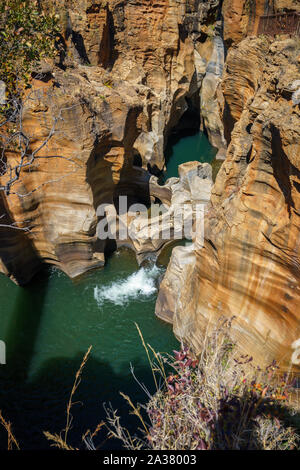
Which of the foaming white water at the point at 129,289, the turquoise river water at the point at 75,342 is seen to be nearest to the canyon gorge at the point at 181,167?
the turquoise river water at the point at 75,342

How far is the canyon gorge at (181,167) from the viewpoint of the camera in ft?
18.7

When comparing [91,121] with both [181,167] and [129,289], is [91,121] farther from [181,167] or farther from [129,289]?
[129,289]

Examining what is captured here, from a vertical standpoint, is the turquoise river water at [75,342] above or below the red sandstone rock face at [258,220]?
below

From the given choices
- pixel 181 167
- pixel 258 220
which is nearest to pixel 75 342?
pixel 258 220

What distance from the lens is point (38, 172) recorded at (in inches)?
384

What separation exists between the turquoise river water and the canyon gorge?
2.03ft

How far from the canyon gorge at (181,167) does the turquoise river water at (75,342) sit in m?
0.62

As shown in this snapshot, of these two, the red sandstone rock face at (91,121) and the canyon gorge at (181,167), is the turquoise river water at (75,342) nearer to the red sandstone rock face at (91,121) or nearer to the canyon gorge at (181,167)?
the canyon gorge at (181,167)

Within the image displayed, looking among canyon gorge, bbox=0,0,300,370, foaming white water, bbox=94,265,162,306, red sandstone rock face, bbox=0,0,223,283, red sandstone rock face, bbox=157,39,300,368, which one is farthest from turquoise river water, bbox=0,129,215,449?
red sandstone rock face, bbox=157,39,300,368

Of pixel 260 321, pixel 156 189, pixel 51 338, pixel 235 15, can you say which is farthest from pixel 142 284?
pixel 235 15

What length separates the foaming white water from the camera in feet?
35.7

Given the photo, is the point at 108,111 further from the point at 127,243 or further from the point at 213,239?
the point at 213,239

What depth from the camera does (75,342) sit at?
951 cm

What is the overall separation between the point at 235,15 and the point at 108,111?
904cm
